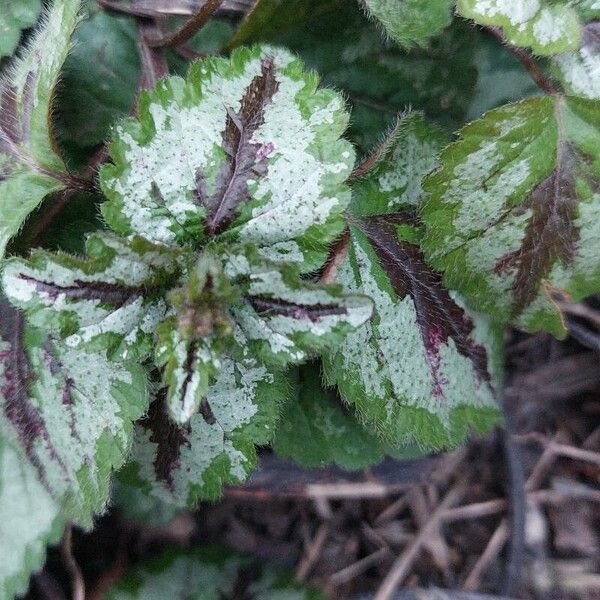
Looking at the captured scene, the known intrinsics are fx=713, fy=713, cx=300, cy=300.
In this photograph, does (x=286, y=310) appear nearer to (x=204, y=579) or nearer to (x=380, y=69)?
(x=380, y=69)

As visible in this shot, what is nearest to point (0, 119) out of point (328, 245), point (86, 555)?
point (328, 245)

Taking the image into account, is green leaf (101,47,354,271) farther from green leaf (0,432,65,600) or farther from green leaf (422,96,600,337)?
green leaf (0,432,65,600)

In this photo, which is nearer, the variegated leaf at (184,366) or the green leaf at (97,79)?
the variegated leaf at (184,366)

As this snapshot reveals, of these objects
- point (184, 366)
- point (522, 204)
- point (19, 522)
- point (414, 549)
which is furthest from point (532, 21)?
point (414, 549)

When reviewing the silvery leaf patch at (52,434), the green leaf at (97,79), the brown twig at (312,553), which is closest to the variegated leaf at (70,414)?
the silvery leaf patch at (52,434)

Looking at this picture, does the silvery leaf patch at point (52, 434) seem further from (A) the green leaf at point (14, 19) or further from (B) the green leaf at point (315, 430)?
(A) the green leaf at point (14, 19)

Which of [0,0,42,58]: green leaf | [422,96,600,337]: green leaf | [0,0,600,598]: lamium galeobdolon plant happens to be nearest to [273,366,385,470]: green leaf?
[0,0,600,598]: lamium galeobdolon plant

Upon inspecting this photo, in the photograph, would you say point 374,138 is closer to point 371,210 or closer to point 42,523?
point 371,210
